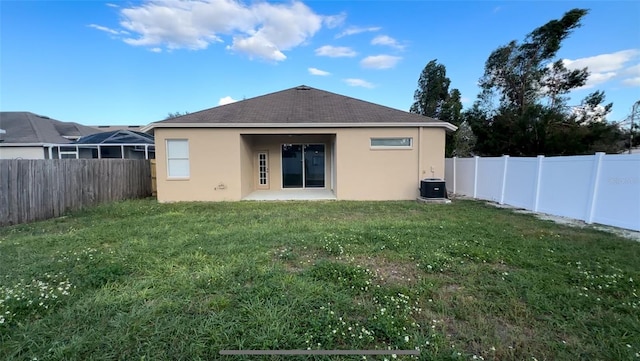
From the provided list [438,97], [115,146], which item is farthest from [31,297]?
[438,97]

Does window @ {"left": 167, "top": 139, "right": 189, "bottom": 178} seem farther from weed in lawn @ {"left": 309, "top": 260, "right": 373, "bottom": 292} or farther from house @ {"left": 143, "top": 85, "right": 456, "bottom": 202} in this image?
weed in lawn @ {"left": 309, "top": 260, "right": 373, "bottom": 292}

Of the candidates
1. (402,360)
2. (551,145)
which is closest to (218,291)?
(402,360)

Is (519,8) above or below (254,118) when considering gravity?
above

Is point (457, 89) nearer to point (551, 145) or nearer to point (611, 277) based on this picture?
point (551, 145)

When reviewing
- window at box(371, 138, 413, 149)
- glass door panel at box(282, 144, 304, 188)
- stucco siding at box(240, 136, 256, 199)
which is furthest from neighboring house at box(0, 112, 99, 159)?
window at box(371, 138, 413, 149)

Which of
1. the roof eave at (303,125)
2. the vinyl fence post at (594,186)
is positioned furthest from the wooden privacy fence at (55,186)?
the vinyl fence post at (594,186)

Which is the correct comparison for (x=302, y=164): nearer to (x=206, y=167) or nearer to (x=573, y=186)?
(x=206, y=167)

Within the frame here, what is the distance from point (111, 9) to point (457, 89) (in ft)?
68.2

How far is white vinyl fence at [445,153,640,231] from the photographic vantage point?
5621 millimetres

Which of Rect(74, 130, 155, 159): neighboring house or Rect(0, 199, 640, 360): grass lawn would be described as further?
Rect(74, 130, 155, 159): neighboring house

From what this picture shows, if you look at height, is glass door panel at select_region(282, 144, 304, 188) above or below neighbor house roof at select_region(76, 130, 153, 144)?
below

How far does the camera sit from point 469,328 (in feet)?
7.97

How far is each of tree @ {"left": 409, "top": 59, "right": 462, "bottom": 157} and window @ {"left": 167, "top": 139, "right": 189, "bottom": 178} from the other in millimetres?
16310

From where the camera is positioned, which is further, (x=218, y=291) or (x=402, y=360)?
(x=218, y=291)
